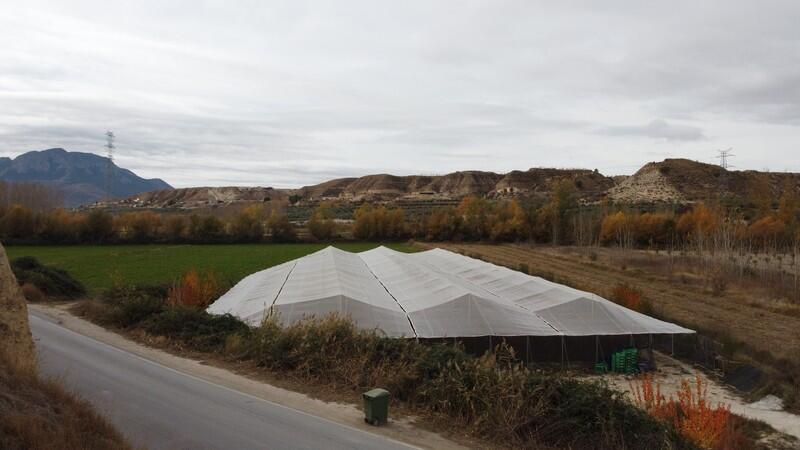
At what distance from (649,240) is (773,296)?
31.5m

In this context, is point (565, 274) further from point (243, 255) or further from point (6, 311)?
point (6, 311)

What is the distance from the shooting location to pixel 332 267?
90.9 feet

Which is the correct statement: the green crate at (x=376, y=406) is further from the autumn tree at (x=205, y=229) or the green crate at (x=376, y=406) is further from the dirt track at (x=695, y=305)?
the autumn tree at (x=205, y=229)

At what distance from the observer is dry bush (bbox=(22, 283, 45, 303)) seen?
88.7 ft

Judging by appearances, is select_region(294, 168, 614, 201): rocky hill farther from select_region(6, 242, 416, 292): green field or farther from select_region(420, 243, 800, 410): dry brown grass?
select_region(6, 242, 416, 292): green field

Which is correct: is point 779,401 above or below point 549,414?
below

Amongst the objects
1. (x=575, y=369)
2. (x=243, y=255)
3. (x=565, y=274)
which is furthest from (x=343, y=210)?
(x=575, y=369)

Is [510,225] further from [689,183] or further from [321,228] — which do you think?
[689,183]

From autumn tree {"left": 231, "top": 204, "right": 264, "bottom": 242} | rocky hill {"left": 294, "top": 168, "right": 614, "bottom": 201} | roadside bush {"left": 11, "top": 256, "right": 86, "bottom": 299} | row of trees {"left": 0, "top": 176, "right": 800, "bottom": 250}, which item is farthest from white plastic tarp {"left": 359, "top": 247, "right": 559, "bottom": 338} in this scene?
rocky hill {"left": 294, "top": 168, "right": 614, "bottom": 201}

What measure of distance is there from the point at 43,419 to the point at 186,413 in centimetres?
420

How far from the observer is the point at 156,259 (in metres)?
53.4

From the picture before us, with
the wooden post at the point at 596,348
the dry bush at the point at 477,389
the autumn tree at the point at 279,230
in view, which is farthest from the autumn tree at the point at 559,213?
the dry bush at the point at 477,389

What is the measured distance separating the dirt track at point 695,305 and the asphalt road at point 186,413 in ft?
66.2

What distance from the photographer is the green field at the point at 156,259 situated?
40.9 meters
